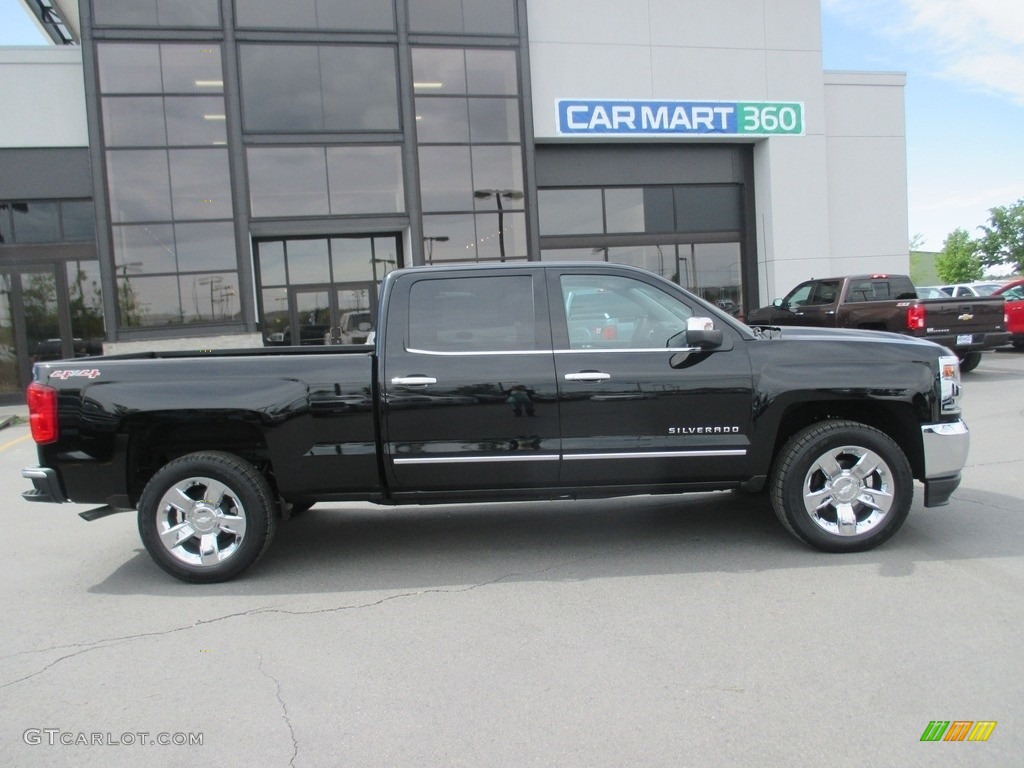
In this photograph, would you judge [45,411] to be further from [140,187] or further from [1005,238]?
[1005,238]

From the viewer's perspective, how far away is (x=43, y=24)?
23.4m

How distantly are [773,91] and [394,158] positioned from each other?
9682mm

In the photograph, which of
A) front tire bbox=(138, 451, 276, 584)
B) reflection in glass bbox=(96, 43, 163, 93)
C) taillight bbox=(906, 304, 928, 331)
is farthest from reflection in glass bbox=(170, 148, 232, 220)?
taillight bbox=(906, 304, 928, 331)

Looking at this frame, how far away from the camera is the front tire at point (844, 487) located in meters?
4.84

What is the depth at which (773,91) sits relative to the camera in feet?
64.1

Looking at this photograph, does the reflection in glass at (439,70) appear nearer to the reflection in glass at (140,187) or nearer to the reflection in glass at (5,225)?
the reflection in glass at (140,187)

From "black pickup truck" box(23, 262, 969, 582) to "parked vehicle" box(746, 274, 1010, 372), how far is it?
8.28 m

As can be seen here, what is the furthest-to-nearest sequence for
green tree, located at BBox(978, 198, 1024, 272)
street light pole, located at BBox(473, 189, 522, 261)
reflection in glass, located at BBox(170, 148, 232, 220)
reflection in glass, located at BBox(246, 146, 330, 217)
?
green tree, located at BBox(978, 198, 1024, 272) < street light pole, located at BBox(473, 189, 522, 261) < reflection in glass, located at BBox(246, 146, 330, 217) < reflection in glass, located at BBox(170, 148, 232, 220)

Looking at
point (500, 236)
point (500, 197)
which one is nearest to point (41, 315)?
point (500, 236)

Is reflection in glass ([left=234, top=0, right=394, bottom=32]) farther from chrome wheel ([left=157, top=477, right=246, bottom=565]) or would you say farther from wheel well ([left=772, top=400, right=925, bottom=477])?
wheel well ([left=772, top=400, right=925, bottom=477])

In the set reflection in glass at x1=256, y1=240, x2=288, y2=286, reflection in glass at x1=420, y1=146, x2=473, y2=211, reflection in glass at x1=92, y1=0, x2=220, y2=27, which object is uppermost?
reflection in glass at x1=92, y1=0, x2=220, y2=27

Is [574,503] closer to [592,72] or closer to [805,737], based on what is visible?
[805,737]

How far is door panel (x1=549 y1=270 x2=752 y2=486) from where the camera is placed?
15.9 ft

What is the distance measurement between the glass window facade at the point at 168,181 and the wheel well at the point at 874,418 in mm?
14331
